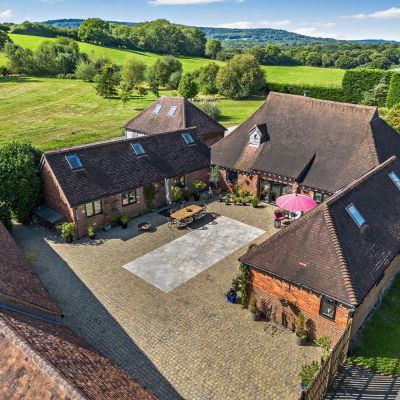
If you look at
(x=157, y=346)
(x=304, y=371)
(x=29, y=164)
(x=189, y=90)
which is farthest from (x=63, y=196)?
(x=189, y=90)

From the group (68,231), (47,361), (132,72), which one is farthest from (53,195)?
(132,72)

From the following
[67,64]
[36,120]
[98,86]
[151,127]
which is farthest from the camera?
[67,64]

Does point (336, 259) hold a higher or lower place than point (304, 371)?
higher

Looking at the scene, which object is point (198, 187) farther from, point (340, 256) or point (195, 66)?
point (195, 66)

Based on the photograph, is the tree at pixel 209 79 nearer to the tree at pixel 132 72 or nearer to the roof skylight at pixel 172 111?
the tree at pixel 132 72

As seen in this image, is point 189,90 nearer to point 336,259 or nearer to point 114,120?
point 114,120

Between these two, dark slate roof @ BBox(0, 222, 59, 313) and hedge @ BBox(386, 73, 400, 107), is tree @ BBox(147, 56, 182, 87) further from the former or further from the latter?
dark slate roof @ BBox(0, 222, 59, 313)

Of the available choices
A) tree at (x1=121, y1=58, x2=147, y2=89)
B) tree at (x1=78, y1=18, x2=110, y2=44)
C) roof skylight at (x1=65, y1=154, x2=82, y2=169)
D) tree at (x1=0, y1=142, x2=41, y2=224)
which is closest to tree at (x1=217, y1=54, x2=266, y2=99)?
tree at (x1=121, y1=58, x2=147, y2=89)

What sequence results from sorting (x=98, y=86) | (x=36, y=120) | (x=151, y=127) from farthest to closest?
1. (x=98, y=86)
2. (x=36, y=120)
3. (x=151, y=127)
